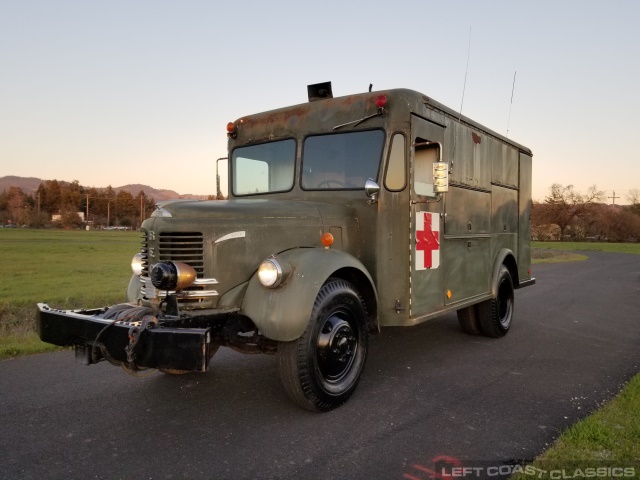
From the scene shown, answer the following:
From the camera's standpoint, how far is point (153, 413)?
3.81 metres

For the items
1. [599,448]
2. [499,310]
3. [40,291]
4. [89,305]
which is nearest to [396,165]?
[599,448]

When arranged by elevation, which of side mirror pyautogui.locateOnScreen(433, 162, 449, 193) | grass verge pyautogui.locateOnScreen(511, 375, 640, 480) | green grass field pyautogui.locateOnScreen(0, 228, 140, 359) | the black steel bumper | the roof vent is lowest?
green grass field pyautogui.locateOnScreen(0, 228, 140, 359)

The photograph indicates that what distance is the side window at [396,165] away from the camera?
4.50 metres

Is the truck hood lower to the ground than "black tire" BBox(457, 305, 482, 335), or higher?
higher

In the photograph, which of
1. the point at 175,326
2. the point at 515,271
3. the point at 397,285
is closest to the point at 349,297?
the point at 397,285

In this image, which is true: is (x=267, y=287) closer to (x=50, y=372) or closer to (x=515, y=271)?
(x=50, y=372)

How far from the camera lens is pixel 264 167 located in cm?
521

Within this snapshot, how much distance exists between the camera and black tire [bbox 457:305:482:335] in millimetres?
6695

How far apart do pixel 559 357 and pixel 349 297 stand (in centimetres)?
320

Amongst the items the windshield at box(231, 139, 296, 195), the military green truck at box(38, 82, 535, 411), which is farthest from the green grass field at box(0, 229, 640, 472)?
the windshield at box(231, 139, 296, 195)

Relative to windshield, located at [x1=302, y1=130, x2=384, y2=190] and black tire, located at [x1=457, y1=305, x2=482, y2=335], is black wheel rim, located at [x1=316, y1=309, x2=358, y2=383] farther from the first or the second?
black tire, located at [x1=457, y1=305, x2=482, y2=335]

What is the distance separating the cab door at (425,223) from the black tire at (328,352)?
0.80 m

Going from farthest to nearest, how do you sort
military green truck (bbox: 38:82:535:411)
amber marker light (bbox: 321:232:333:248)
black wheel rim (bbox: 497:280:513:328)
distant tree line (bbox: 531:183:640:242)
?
distant tree line (bbox: 531:183:640:242)
black wheel rim (bbox: 497:280:513:328)
amber marker light (bbox: 321:232:333:248)
military green truck (bbox: 38:82:535:411)

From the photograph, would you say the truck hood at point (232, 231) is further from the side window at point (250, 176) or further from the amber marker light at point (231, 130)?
the amber marker light at point (231, 130)
